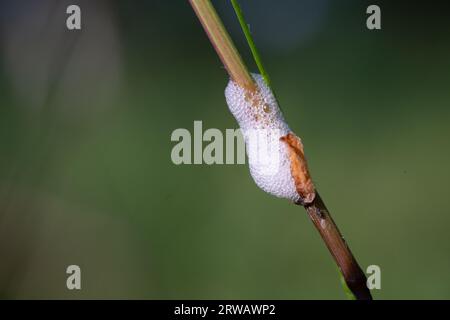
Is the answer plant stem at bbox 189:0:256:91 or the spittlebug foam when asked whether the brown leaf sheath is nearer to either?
the spittlebug foam

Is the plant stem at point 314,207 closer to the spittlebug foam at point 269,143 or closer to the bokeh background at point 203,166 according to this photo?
the spittlebug foam at point 269,143

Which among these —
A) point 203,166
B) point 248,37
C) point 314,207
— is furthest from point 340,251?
point 203,166

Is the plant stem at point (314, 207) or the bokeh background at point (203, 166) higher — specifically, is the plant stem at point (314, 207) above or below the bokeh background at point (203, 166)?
below

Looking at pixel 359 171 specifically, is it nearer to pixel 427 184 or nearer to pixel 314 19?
pixel 427 184

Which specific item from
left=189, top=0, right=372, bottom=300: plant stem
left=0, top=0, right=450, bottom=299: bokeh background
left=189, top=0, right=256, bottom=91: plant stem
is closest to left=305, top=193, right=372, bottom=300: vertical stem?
left=189, top=0, right=372, bottom=300: plant stem

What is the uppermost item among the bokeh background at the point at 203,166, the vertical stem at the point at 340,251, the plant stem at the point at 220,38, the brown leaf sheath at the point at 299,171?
the bokeh background at the point at 203,166

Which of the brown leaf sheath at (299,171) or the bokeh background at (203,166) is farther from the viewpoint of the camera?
the bokeh background at (203,166)


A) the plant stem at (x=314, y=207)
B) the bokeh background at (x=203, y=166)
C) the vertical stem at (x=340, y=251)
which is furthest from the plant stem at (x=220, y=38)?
the bokeh background at (x=203, y=166)
